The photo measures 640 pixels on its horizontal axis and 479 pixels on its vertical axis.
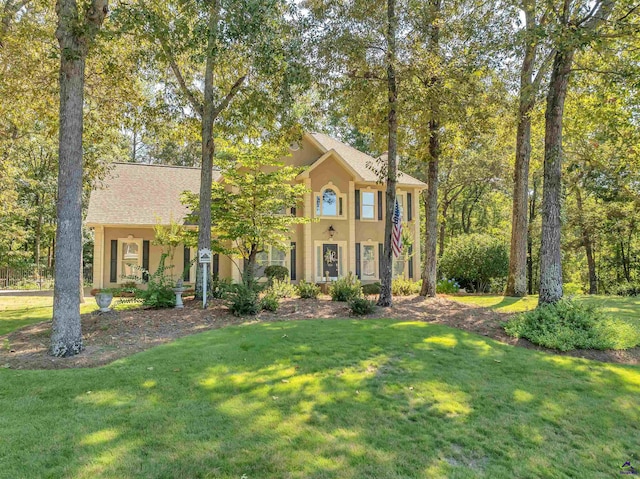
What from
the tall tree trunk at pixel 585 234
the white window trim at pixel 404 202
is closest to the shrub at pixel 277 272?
the white window trim at pixel 404 202

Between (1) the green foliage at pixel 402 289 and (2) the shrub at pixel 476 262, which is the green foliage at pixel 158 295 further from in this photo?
(2) the shrub at pixel 476 262

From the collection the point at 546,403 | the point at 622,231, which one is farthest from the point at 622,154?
the point at 546,403

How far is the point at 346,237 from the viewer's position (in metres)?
18.8

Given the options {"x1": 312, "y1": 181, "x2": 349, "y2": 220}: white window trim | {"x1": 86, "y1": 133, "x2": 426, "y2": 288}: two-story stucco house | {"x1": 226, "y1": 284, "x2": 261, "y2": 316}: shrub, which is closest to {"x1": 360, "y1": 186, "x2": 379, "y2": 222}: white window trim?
{"x1": 86, "y1": 133, "x2": 426, "y2": 288}: two-story stucco house

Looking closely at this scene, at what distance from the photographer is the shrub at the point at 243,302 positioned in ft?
31.9

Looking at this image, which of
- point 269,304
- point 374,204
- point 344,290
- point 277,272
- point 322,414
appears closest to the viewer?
point 322,414

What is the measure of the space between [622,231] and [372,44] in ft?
61.7

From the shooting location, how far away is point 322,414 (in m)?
4.22

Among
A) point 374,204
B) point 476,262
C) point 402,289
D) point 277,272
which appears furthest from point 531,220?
point 277,272

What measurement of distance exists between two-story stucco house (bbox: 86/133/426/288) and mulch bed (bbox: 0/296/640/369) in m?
6.32

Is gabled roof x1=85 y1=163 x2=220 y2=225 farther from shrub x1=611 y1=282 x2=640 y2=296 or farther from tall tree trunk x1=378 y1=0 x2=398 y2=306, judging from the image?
shrub x1=611 y1=282 x2=640 y2=296

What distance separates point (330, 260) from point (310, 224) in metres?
1.95

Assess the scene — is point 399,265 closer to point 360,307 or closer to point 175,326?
point 360,307

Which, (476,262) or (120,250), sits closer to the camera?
(120,250)
